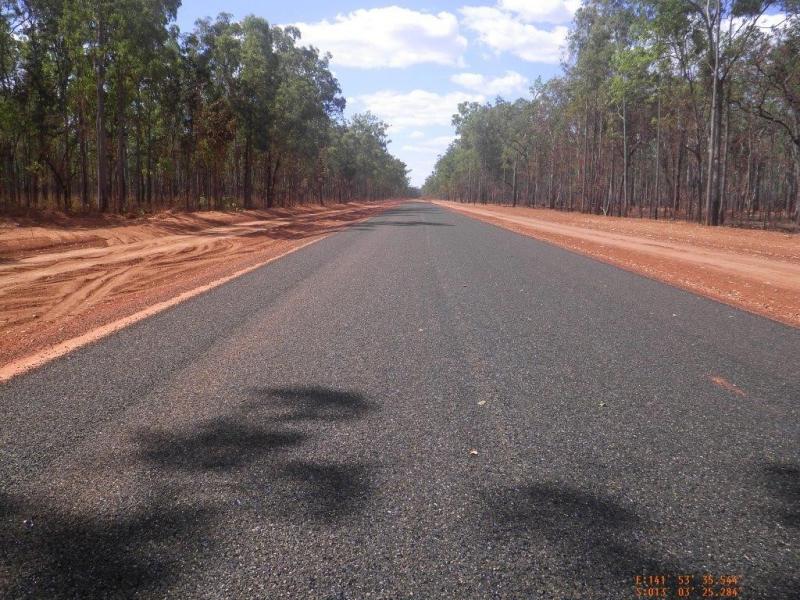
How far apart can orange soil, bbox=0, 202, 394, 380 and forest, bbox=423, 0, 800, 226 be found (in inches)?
1018

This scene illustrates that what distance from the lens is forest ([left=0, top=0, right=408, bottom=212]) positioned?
96.2 ft

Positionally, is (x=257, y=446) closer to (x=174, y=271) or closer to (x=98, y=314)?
(x=98, y=314)

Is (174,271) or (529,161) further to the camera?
(529,161)

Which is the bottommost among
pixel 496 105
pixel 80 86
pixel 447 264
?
pixel 447 264

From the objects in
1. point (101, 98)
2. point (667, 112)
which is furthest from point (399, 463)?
point (667, 112)

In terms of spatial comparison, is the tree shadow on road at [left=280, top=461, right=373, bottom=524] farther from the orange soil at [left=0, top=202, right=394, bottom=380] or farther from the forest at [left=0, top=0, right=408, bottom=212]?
the forest at [left=0, top=0, right=408, bottom=212]

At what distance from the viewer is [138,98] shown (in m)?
36.5

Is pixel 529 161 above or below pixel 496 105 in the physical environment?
below

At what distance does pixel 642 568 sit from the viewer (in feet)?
7.75

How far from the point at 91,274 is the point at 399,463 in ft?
37.2

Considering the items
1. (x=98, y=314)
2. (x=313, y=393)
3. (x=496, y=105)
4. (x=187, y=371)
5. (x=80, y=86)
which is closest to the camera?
(x=313, y=393)

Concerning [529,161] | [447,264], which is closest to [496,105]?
[529,161]

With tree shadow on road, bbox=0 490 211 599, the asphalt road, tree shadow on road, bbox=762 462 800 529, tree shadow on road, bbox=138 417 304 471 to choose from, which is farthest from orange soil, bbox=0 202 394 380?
tree shadow on road, bbox=762 462 800 529

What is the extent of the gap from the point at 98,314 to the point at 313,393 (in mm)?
4879
